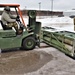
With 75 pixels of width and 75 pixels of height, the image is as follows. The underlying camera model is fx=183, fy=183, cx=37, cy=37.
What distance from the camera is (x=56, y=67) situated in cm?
592

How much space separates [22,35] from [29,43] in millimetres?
519

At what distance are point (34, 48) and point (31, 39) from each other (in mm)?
492

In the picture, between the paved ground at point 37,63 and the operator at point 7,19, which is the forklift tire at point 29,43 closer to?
the paved ground at point 37,63

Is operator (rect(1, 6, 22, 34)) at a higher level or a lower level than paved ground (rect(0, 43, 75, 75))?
higher

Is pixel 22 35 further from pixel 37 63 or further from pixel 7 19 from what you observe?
pixel 37 63

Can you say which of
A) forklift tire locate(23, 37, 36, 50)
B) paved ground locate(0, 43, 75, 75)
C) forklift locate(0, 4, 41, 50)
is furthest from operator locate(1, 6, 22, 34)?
paved ground locate(0, 43, 75, 75)

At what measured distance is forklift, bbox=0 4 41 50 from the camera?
7.53 meters

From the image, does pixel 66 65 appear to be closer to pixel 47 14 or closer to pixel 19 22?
pixel 19 22

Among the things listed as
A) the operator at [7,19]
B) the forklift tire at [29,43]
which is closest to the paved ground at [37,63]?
the forklift tire at [29,43]

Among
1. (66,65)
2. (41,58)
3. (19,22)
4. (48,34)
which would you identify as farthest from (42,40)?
(66,65)

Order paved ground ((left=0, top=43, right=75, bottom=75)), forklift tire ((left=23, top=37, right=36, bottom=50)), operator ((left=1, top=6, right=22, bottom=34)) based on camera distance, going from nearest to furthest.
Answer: paved ground ((left=0, top=43, right=75, bottom=75)), operator ((left=1, top=6, right=22, bottom=34)), forklift tire ((left=23, top=37, right=36, bottom=50))

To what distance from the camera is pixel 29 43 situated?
26.5ft

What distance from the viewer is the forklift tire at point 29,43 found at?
7.99m

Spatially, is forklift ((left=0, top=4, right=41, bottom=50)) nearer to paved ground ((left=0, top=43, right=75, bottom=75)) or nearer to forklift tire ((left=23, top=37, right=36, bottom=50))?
forklift tire ((left=23, top=37, right=36, bottom=50))
